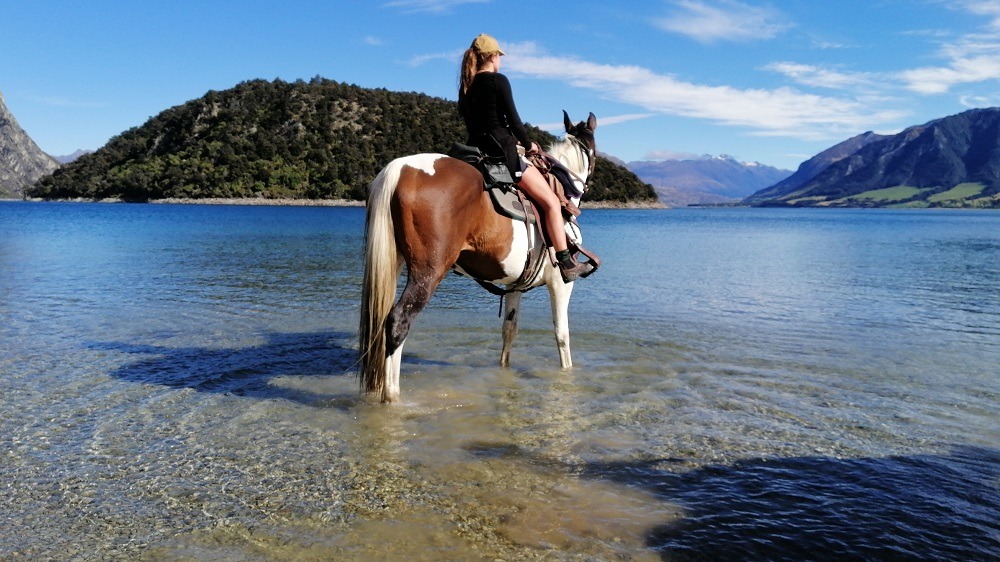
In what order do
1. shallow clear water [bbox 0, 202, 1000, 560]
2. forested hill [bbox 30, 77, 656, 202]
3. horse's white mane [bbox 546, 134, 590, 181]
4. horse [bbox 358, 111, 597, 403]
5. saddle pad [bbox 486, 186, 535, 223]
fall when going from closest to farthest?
shallow clear water [bbox 0, 202, 1000, 560]
horse [bbox 358, 111, 597, 403]
saddle pad [bbox 486, 186, 535, 223]
horse's white mane [bbox 546, 134, 590, 181]
forested hill [bbox 30, 77, 656, 202]

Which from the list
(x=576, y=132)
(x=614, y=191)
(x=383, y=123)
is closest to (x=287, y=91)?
(x=383, y=123)

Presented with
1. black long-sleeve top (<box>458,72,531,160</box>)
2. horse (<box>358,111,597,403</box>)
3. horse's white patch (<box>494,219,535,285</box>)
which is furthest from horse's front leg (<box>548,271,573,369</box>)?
black long-sleeve top (<box>458,72,531,160</box>)

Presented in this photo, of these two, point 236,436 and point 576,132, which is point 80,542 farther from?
point 576,132

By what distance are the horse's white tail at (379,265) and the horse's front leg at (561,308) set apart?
7.82 ft

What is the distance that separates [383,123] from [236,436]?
5590 inches

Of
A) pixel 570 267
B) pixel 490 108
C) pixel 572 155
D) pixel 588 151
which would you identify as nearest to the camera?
pixel 490 108

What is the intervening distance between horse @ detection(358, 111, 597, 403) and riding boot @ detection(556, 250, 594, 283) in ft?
2.50

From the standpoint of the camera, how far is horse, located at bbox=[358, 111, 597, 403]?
6273 millimetres

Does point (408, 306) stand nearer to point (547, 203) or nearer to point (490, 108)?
point (547, 203)

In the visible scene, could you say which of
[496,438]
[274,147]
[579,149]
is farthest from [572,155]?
[274,147]

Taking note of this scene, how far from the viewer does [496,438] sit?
233 inches

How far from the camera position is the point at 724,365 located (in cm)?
902

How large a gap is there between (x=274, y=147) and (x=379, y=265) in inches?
5537

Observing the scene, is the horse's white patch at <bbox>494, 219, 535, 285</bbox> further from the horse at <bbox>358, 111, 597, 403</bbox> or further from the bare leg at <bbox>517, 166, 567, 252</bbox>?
the bare leg at <bbox>517, 166, 567, 252</bbox>
